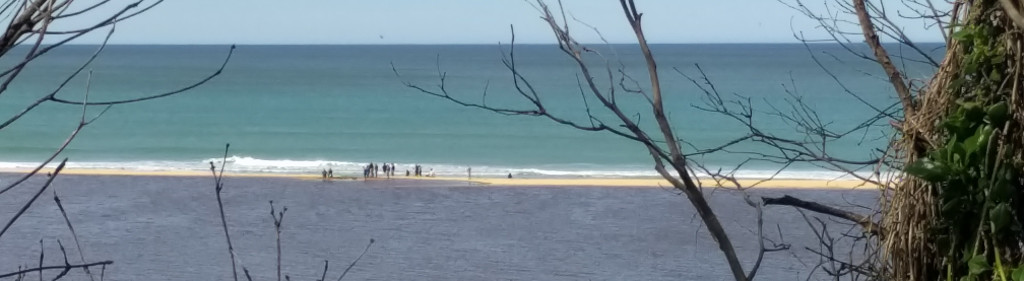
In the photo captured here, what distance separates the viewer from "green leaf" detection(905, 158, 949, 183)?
1.83 metres

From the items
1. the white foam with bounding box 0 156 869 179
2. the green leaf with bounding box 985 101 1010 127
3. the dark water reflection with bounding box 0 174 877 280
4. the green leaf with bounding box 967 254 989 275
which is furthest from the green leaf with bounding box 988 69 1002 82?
the white foam with bounding box 0 156 869 179

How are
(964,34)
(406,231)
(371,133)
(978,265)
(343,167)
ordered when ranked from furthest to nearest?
(371,133) → (343,167) → (406,231) → (964,34) → (978,265)

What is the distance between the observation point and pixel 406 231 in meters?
15.4

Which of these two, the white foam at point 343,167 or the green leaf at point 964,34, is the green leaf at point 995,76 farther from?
the white foam at point 343,167

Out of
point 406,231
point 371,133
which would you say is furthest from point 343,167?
point 406,231

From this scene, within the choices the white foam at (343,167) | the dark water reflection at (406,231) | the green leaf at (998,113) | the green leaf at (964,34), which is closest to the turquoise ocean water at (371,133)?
the white foam at (343,167)

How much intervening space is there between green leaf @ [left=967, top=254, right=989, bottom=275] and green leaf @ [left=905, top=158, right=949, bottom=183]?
13 centimetres

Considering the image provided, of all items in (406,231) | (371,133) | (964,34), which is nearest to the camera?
(964,34)

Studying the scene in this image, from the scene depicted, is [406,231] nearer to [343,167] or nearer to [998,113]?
[343,167]

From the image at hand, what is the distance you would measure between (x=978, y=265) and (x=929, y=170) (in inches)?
6.2

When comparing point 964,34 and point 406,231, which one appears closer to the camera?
point 964,34

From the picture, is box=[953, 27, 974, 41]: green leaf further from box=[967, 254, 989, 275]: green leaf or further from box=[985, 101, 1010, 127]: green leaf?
box=[967, 254, 989, 275]: green leaf

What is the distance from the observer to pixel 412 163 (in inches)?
1160

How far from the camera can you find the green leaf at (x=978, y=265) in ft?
5.82
